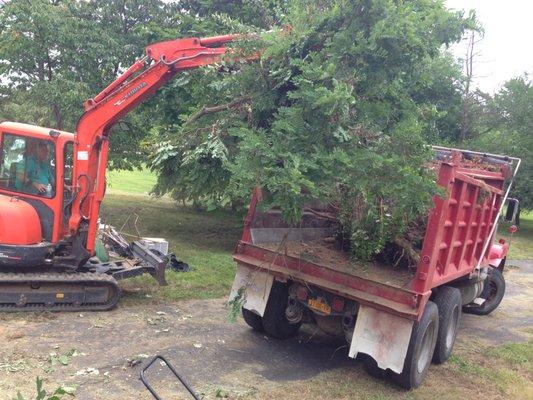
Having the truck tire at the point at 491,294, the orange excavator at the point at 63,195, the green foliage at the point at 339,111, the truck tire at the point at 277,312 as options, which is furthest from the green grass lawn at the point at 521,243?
the orange excavator at the point at 63,195

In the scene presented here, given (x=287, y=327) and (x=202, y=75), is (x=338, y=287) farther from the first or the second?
(x=202, y=75)

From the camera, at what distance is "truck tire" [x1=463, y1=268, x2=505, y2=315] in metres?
9.74

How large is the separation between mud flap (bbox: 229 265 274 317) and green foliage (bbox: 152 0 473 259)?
1.40m

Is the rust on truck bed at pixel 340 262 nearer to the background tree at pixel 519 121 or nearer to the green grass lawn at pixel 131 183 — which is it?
the background tree at pixel 519 121

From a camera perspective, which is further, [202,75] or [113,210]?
[113,210]

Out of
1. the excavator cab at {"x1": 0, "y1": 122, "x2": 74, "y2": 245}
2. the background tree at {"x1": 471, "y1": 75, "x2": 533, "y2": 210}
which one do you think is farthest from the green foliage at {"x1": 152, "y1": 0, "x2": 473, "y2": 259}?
the background tree at {"x1": 471, "y1": 75, "x2": 533, "y2": 210}

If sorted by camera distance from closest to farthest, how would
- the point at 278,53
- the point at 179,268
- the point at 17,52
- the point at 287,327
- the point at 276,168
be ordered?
1. the point at 276,168
2. the point at 278,53
3. the point at 287,327
4. the point at 179,268
5. the point at 17,52

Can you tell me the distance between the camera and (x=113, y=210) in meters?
17.6

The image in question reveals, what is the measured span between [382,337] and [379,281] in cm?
57

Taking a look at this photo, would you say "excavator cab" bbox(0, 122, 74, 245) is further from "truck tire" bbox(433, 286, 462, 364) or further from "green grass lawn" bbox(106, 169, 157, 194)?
"green grass lawn" bbox(106, 169, 157, 194)

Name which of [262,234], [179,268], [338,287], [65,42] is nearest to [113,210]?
[65,42]

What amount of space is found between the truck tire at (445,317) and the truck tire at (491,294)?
3.17 metres

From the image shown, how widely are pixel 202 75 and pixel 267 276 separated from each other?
107 inches

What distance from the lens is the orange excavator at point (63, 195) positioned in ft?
22.6
